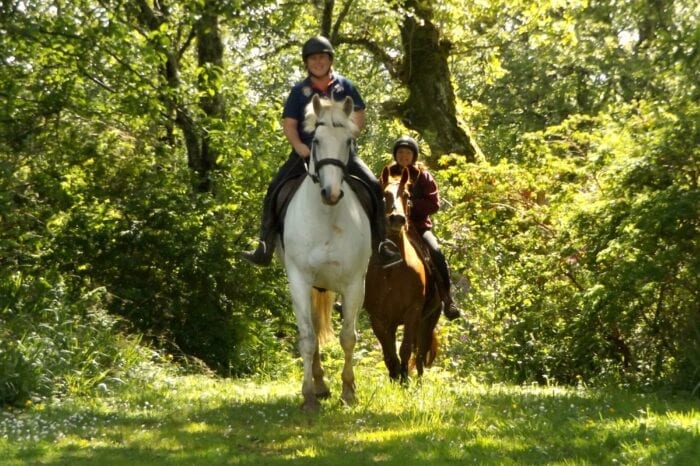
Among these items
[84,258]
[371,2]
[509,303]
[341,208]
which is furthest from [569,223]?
[371,2]

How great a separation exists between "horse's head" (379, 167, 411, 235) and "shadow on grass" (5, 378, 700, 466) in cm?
210

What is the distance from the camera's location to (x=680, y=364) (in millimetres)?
11633

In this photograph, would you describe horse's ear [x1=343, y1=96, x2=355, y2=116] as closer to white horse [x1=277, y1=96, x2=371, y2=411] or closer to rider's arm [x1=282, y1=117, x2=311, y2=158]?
white horse [x1=277, y1=96, x2=371, y2=411]

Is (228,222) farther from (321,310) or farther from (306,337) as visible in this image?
(306,337)

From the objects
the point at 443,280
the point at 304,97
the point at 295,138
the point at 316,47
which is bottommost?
the point at 443,280

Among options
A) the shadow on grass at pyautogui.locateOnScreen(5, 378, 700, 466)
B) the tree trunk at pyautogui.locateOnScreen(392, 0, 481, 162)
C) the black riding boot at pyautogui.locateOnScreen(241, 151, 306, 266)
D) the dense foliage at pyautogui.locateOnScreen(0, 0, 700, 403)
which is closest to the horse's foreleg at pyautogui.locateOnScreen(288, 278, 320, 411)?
the shadow on grass at pyautogui.locateOnScreen(5, 378, 700, 466)

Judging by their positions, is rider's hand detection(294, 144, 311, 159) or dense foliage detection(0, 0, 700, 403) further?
dense foliage detection(0, 0, 700, 403)

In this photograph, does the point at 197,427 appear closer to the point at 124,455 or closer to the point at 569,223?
the point at 124,455

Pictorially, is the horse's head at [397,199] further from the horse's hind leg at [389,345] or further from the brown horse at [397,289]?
the horse's hind leg at [389,345]

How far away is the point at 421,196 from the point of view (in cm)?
1295

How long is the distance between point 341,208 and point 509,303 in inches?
311

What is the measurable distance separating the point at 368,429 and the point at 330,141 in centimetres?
260

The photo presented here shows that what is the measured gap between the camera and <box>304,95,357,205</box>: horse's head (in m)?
9.28

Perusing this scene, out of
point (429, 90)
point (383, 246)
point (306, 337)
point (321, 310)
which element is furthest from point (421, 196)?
point (429, 90)
